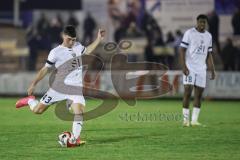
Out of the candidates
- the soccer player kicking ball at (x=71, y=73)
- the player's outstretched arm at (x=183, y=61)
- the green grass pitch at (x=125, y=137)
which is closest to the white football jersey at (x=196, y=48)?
the player's outstretched arm at (x=183, y=61)

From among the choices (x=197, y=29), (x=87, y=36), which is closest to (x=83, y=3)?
(x=87, y=36)

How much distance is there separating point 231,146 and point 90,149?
253cm

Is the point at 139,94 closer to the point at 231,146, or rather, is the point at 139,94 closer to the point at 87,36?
the point at 87,36

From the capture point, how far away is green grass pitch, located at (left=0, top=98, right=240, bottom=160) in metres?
12.0

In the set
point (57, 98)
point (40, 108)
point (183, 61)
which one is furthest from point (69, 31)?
point (183, 61)

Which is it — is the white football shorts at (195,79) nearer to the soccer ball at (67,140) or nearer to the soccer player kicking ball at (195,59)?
the soccer player kicking ball at (195,59)

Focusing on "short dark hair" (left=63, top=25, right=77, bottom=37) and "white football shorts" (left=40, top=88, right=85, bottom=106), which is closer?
"short dark hair" (left=63, top=25, right=77, bottom=37)

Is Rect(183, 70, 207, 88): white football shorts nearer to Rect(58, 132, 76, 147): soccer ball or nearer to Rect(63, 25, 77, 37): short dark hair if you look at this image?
Rect(63, 25, 77, 37): short dark hair

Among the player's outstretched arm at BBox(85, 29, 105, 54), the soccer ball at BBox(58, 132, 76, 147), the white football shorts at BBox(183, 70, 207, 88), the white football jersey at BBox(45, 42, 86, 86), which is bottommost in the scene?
the soccer ball at BBox(58, 132, 76, 147)

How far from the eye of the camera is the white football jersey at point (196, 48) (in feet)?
56.7

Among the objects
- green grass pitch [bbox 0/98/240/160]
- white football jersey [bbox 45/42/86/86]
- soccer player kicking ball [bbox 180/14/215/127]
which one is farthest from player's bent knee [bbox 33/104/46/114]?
soccer player kicking ball [bbox 180/14/215/127]

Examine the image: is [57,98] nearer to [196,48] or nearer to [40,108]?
[40,108]

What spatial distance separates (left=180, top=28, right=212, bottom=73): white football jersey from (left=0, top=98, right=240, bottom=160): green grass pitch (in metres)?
1.43

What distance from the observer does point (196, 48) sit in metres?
17.4
